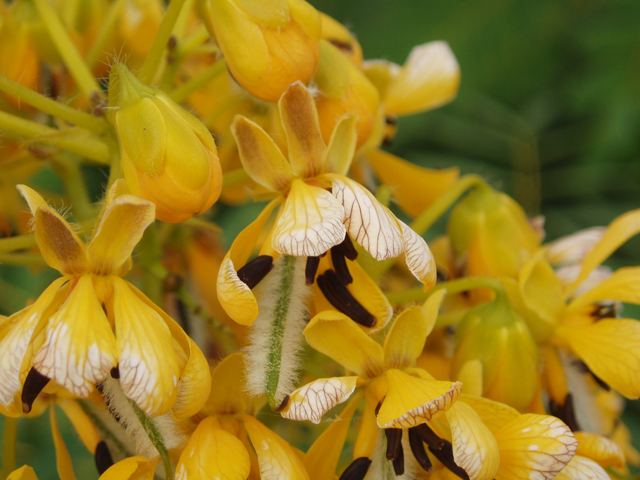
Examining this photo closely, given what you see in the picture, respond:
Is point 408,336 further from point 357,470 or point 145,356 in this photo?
point 145,356

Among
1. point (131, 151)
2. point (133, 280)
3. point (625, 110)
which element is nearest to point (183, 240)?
point (133, 280)

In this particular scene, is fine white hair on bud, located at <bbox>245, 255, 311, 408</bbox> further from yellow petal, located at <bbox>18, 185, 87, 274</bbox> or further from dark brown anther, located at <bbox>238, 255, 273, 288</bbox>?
yellow petal, located at <bbox>18, 185, 87, 274</bbox>

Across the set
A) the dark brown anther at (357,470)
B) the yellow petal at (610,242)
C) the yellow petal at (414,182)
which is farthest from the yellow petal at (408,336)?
the yellow petal at (414,182)

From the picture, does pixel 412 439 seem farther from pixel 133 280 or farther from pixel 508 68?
pixel 508 68

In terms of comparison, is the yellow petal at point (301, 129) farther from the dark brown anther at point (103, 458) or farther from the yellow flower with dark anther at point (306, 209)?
the dark brown anther at point (103, 458)

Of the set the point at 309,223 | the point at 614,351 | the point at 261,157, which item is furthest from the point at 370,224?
the point at 614,351

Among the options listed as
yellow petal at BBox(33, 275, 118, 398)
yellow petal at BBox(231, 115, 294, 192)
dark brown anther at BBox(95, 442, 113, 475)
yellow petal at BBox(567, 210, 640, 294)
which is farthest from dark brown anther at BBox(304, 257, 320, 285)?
yellow petal at BBox(567, 210, 640, 294)
